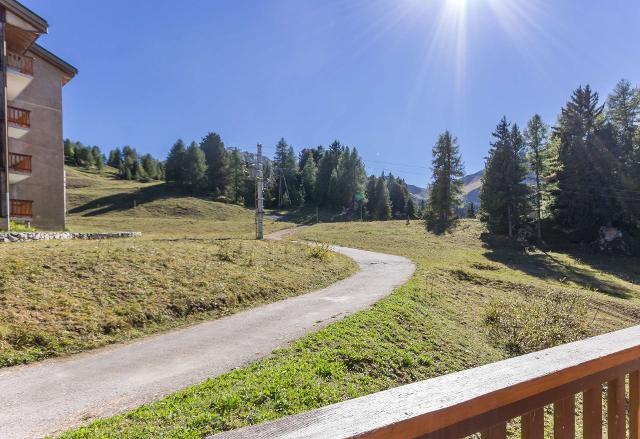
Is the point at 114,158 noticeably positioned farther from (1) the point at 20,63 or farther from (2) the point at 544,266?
(2) the point at 544,266

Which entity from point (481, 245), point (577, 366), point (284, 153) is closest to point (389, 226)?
point (481, 245)

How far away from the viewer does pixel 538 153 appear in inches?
1577

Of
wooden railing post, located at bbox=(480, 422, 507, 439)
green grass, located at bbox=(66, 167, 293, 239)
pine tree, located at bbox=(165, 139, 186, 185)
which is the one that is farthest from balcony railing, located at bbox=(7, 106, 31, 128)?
pine tree, located at bbox=(165, 139, 186, 185)

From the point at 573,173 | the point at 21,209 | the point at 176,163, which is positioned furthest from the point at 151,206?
the point at 573,173

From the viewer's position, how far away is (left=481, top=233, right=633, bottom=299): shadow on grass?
2275 centimetres

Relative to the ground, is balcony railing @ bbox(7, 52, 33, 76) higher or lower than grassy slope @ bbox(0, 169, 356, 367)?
higher

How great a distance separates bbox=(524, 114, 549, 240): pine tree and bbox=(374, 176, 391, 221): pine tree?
34326 millimetres

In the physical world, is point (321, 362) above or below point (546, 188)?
below

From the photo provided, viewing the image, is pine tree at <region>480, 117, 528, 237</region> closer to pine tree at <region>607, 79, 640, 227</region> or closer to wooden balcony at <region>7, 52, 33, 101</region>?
pine tree at <region>607, 79, 640, 227</region>

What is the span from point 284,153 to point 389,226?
168ft

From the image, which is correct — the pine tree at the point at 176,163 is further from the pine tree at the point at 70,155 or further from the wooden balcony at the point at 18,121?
the pine tree at the point at 70,155

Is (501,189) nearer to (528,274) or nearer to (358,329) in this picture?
(528,274)

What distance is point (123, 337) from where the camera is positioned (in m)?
7.78

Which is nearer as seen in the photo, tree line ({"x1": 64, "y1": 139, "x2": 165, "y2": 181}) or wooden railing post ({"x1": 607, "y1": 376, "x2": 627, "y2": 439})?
wooden railing post ({"x1": 607, "y1": 376, "x2": 627, "y2": 439})
